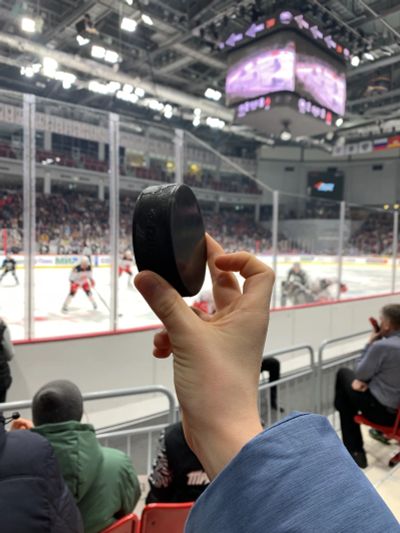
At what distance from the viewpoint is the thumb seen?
1.97 feet

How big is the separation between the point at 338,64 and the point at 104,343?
26.7 ft

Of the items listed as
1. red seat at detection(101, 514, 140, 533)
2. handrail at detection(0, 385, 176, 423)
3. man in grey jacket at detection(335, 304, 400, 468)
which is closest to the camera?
red seat at detection(101, 514, 140, 533)

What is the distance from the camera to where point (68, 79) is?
1066 cm

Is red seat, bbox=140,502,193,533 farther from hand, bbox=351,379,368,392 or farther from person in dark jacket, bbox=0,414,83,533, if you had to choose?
hand, bbox=351,379,368,392

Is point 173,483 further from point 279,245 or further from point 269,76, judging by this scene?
point 269,76

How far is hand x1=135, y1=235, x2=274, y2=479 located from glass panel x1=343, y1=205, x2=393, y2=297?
8.82 meters

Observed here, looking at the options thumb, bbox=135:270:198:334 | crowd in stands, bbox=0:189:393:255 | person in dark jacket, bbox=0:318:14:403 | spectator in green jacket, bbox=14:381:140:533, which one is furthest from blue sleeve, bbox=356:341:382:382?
person in dark jacket, bbox=0:318:14:403

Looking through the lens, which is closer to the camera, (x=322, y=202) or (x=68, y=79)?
(x=322, y=202)

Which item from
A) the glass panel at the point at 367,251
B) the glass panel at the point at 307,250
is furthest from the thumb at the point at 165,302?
the glass panel at the point at 367,251

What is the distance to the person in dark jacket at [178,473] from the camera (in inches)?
68.6

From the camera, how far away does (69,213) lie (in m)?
4.98

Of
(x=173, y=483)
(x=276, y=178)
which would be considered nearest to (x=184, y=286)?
(x=173, y=483)

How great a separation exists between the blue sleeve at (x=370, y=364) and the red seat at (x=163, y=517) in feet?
6.12

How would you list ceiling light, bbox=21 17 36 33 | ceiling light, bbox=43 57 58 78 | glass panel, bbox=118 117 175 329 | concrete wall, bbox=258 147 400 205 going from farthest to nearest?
concrete wall, bbox=258 147 400 205 → ceiling light, bbox=43 57 58 78 → ceiling light, bbox=21 17 36 33 → glass panel, bbox=118 117 175 329
